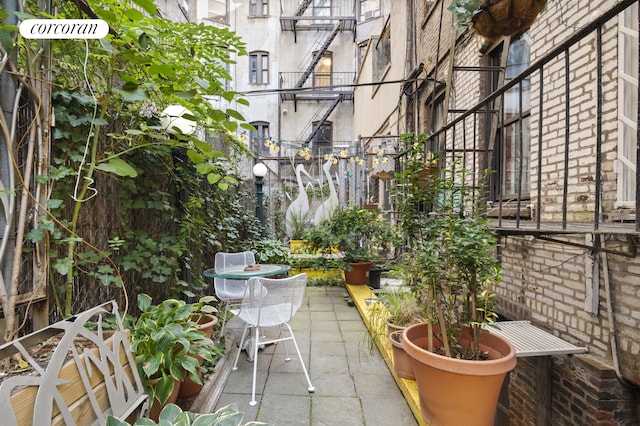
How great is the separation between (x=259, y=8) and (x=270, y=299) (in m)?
15.2

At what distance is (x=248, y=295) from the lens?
2750 mm

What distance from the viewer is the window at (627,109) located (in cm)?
191

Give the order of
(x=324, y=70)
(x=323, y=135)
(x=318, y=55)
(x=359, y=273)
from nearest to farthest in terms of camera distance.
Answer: (x=359, y=273), (x=318, y=55), (x=323, y=135), (x=324, y=70)

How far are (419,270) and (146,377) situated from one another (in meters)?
1.74

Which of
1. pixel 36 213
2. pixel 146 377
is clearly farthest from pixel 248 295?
pixel 36 213

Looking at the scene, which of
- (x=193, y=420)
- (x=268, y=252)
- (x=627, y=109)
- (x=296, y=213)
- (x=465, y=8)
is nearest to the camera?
(x=193, y=420)

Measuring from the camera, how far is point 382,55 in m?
8.83

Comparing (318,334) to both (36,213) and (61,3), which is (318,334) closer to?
(36,213)

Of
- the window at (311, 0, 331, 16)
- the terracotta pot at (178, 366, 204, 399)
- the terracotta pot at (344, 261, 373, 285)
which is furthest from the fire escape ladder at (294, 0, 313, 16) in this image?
the terracotta pot at (178, 366, 204, 399)

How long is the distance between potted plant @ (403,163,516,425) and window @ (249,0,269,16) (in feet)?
49.5

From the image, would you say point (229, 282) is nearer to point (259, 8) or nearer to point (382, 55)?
point (382, 55)

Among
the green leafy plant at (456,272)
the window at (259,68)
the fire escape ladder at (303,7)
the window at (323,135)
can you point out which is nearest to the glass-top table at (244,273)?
the green leafy plant at (456,272)

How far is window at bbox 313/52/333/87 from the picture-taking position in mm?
14531

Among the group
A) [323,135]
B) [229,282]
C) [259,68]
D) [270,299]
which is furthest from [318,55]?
[270,299]
